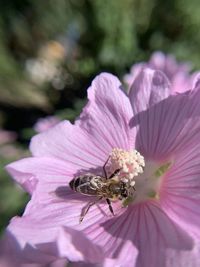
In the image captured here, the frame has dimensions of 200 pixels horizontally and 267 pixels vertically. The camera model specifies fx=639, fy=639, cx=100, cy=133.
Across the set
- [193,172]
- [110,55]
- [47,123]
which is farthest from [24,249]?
[110,55]

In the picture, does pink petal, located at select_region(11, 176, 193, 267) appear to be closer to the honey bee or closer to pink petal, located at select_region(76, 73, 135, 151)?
the honey bee

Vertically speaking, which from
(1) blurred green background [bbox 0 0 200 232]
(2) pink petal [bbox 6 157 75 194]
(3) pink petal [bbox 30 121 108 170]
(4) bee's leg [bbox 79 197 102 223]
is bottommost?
(4) bee's leg [bbox 79 197 102 223]

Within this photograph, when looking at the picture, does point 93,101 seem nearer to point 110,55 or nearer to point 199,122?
point 199,122

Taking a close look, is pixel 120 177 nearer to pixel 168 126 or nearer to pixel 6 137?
pixel 168 126

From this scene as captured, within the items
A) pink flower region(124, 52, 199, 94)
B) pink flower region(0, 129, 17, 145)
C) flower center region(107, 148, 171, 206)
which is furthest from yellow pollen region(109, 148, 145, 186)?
pink flower region(0, 129, 17, 145)

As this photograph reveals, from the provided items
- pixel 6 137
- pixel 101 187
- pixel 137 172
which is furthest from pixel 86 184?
pixel 6 137

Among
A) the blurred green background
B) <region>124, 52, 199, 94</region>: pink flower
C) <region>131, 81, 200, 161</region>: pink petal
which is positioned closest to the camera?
<region>131, 81, 200, 161</region>: pink petal

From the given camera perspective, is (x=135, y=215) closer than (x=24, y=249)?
No
